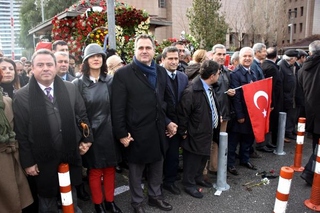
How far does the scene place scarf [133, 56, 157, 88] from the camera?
3.45 meters

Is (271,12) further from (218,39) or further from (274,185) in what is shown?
(274,185)

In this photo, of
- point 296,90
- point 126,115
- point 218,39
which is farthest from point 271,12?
point 126,115

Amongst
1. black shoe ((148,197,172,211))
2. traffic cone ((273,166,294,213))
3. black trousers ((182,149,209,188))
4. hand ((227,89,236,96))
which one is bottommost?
black shoe ((148,197,172,211))

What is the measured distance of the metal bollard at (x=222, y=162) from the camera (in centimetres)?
430

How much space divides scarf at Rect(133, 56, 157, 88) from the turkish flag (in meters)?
1.87

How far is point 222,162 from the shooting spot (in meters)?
4.33

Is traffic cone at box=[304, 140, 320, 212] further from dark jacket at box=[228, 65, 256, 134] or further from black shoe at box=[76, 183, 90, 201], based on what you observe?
black shoe at box=[76, 183, 90, 201]

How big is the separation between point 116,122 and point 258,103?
8.89 feet

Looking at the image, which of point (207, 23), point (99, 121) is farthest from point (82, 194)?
point (207, 23)

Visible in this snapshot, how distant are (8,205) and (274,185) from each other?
3.81 m

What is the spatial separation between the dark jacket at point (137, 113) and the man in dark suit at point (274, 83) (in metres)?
3.28

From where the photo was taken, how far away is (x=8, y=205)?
9.00 feet

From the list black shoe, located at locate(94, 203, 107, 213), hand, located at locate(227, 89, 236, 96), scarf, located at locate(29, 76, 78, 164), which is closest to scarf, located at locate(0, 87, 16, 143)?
scarf, located at locate(29, 76, 78, 164)

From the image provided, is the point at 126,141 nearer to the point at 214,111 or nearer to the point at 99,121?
the point at 99,121
